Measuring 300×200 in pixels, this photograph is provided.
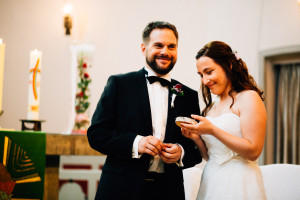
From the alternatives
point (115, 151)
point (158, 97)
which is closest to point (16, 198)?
point (115, 151)

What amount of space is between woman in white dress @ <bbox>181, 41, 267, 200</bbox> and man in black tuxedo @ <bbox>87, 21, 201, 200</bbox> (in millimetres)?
133

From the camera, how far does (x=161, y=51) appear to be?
192 centimetres

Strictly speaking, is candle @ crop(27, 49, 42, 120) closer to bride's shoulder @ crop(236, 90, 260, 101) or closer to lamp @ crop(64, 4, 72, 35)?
bride's shoulder @ crop(236, 90, 260, 101)

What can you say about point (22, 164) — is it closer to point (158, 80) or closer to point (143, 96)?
point (143, 96)

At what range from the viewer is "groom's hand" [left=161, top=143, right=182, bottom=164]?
1702 millimetres

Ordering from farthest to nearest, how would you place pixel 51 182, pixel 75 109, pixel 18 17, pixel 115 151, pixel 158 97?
pixel 18 17, pixel 75 109, pixel 51 182, pixel 158 97, pixel 115 151

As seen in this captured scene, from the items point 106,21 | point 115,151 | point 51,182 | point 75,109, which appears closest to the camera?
point 115,151

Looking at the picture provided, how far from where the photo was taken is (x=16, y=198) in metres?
1.83

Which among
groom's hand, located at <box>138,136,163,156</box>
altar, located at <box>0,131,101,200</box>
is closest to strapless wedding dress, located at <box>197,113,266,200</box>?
groom's hand, located at <box>138,136,163,156</box>

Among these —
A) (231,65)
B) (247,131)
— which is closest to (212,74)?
(231,65)

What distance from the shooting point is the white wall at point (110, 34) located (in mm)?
4059

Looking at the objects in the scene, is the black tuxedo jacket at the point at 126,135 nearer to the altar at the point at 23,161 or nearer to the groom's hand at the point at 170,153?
the groom's hand at the point at 170,153

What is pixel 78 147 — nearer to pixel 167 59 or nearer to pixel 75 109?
pixel 75 109

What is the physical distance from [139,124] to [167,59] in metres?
0.40
